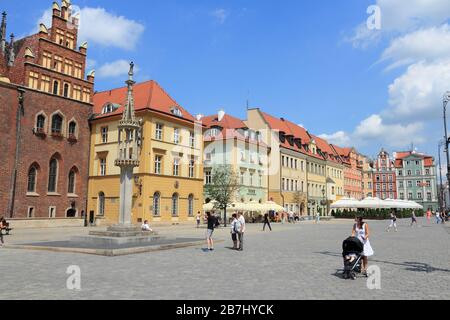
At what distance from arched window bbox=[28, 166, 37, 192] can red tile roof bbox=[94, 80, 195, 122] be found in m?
8.83

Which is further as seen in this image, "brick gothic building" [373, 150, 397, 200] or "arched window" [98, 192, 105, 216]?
"brick gothic building" [373, 150, 397, 200]

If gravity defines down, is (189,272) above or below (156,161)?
below

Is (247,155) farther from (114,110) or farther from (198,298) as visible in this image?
(198,298)

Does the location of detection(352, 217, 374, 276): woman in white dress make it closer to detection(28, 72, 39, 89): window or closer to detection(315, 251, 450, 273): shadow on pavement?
detection(315, 251, 450, 273): shadow on pavement

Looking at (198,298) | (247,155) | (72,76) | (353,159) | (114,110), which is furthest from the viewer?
(353,159)

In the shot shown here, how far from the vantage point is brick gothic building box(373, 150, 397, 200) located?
369 ft

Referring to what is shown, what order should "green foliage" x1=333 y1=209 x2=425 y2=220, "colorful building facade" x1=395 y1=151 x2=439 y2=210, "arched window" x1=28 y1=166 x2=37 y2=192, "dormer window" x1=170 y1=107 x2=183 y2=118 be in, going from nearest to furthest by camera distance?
"arched window" x1=28 y1=166 x2=37 y2=192 < "dormer window" x1=170 y1=107 x2=183 y2=118 < "green foliage" x1=333 y1=209 x2=425 y2=220 < "colorful building facade" x1=395 y1=151 x2=439 y2=210

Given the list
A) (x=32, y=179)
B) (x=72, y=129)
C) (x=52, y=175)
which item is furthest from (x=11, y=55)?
(x=32, y=179)

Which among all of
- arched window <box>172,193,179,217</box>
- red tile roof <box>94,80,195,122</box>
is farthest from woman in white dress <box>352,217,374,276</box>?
arched window <box>172,193,179,217</box>

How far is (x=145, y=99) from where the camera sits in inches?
1678

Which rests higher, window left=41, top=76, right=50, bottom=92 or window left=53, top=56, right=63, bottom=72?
window left=53, top=56, right=63, bottom=72

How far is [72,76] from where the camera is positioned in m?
41.5
